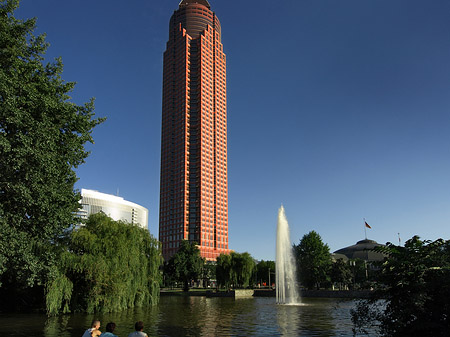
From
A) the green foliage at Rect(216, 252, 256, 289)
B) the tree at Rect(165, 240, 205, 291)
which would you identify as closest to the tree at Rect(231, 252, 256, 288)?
the green foliage at Rect(216, 252, 256, 289)

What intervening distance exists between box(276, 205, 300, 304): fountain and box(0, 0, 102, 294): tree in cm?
3638

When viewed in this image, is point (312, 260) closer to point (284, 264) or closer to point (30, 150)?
point (284, 264)

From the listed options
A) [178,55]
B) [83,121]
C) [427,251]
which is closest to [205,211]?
[178,55]

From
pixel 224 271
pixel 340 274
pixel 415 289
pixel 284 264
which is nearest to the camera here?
pixel 415 289

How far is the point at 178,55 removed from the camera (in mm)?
185375

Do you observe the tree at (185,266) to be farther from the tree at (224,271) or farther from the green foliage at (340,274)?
the green foliage at (340,274)

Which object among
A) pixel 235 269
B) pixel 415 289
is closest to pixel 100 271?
pixel 415 289

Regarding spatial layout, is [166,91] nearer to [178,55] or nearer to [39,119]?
[178,55]

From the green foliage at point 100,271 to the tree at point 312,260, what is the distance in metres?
49.0

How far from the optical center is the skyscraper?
167 meters

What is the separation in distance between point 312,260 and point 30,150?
237ft

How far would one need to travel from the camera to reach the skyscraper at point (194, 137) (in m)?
167

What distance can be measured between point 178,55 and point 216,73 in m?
21.4

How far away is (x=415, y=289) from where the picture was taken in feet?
42.5
